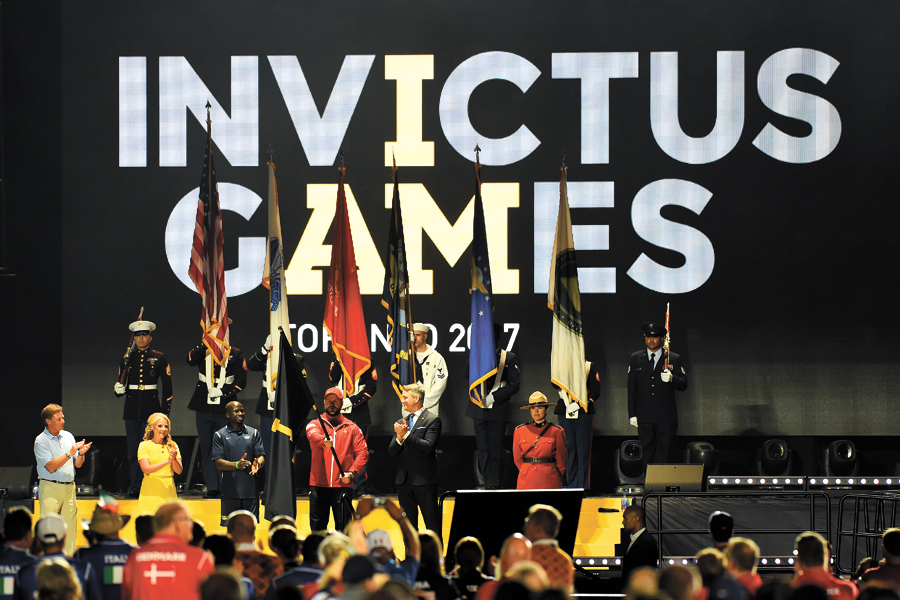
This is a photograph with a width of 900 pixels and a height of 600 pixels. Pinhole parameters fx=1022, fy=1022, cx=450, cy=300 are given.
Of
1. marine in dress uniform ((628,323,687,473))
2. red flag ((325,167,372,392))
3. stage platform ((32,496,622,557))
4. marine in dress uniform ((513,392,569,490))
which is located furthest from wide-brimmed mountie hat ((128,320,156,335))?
marine in dress uniform ((628,323,687,473))

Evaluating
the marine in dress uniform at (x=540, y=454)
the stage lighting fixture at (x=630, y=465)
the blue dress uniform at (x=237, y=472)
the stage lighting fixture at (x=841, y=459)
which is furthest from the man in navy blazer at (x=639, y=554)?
the stage lighting fixture at (x=841, y=459)

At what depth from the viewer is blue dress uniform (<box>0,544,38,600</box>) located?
597 centimetres

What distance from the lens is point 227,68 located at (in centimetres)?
1368

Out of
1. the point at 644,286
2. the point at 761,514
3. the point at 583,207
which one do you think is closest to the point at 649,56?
the point at 583,207

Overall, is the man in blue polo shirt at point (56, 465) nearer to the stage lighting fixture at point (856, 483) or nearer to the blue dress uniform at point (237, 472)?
the blue dress uniform at point (237, 472)

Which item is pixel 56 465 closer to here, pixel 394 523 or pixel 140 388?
pixel 140 388

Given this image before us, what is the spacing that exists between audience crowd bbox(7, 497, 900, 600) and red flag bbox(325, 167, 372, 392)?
5.06 m

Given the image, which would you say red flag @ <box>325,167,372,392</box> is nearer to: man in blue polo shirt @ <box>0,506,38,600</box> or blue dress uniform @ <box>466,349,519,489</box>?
blue dress uniform @ <box>466,349,519,489</box>

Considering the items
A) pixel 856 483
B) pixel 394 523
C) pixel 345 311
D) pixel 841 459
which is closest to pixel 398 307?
pixel 345 311

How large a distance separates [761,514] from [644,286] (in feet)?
12.7

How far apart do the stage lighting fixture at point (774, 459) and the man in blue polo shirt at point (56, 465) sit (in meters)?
8.02

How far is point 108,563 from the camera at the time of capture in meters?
5.96

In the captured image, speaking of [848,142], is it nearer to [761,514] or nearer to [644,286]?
[644,286]

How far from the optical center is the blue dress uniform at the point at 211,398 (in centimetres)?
1238
